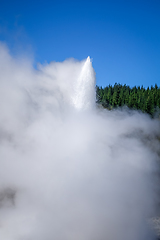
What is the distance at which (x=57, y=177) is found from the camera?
4324 millimetres

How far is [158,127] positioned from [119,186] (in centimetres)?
739

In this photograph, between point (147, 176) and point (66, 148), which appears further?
point (147, 176)

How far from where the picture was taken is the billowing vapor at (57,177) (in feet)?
13.2

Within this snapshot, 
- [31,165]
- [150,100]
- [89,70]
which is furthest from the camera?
[150,100]

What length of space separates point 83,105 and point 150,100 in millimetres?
23089

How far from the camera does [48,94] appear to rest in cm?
528

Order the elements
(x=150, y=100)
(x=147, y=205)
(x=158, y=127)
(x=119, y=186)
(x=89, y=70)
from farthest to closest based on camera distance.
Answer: (x=150, y=100)
(x=158, y=127)
(x=89, y=70)
(x=147, y=205)
(x=119, y=186)

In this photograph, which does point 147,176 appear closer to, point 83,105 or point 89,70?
point 83,105

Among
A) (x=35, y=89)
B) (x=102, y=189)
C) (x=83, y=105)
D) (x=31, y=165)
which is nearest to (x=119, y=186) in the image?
(x=102, y=189)

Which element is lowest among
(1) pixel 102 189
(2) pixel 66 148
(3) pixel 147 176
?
(1) pixel 102 189

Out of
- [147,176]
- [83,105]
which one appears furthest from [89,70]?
[147,176]

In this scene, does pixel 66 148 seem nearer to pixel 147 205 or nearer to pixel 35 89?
pixel 35 89

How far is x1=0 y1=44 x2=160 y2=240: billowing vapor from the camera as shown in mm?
4020

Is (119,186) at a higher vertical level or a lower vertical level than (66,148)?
lower
